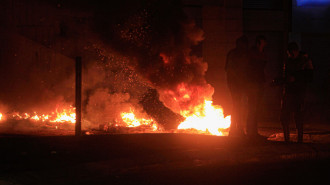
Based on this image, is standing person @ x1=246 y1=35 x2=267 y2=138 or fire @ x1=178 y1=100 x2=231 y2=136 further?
fire @ x1=178 y1=100 x2=231 y2=136

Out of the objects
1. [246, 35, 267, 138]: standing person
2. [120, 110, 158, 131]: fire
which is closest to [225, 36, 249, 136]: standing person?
[246, 35, 267, 138]: standing person

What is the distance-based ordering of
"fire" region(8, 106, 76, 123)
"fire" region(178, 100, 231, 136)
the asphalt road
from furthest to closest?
"fire" region(8, 106, 76, 123) → "fire" region(178, 100, 231, 136) → the asphalt road

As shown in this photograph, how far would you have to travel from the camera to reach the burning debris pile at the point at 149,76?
30.4 feet

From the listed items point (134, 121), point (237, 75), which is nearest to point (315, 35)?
point (134, 121)

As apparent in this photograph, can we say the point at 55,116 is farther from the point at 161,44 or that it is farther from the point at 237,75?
the point at 237,75

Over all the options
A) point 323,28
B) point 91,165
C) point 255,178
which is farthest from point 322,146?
point 323,28

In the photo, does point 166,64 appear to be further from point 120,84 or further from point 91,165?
point 91,165

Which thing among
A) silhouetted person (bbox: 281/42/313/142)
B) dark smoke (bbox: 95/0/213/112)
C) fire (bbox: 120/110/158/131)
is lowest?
fire (bbox: 120/110/158/131)

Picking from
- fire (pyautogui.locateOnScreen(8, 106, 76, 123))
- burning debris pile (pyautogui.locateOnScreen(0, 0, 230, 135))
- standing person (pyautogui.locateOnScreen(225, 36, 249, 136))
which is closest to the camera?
standing person (pyautogui.locateOnScreen(225, 36, 249, 136))

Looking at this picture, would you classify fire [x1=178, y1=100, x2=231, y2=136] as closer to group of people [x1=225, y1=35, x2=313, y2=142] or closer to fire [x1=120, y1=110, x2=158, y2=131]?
fire [x1=120, y1=110, x2=158, y2=131]

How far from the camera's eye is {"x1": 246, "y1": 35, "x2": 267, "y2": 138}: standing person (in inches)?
301

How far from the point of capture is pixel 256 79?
25.2ft

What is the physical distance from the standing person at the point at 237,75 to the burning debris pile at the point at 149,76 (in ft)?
3.45

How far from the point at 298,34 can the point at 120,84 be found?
22.6 feet
